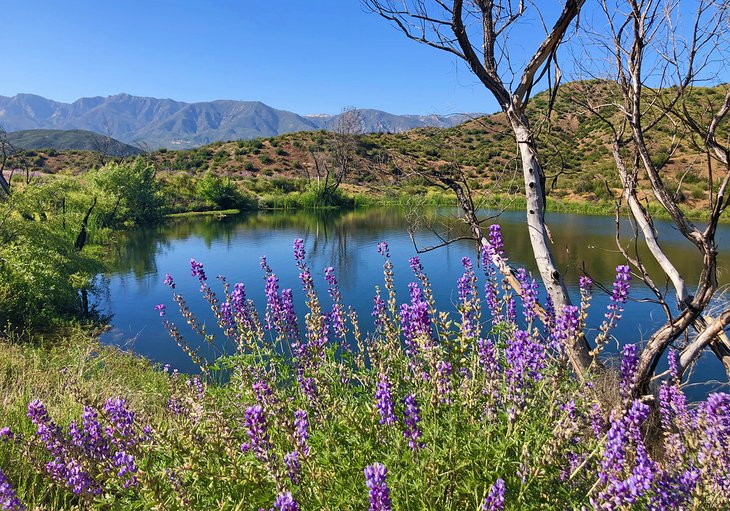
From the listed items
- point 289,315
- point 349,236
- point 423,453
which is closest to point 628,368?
point 423,453

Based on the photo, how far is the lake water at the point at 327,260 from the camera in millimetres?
11047

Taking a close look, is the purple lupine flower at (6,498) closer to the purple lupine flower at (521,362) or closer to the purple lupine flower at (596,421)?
the purple lupine flower at (521,362)

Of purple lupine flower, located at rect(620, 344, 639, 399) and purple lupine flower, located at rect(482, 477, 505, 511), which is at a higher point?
purple lupine flower, located at rect(620, 344, 639, 399)

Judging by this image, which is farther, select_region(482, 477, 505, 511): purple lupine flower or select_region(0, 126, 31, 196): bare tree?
select_region(0, 126, 31, 196): bare tree

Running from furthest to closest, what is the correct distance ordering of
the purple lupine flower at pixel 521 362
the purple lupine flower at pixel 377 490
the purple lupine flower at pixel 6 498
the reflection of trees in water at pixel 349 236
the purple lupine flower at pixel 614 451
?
the reflection of trees in water at pixel 349 236 < the purple lupine flower at pixel 521 362 < the purple lupine flower at pixel 6 498 < the purple lupine flower at pixel 614 451 < the purple lupine flower at pixel 377 490

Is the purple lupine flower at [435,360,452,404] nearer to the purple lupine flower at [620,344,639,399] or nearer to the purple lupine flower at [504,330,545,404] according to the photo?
the purple lupine flower at [504,330,545,404]

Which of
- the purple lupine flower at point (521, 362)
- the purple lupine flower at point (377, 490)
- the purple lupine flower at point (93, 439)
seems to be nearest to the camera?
the purple lupine flower at point (377, 490)

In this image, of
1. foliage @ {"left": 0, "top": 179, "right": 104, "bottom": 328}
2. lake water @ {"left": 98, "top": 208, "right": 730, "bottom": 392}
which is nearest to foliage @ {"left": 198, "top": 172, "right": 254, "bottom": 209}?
lake water @ {"left": 98, "top": 208, "right": 730, "bottom": 392}

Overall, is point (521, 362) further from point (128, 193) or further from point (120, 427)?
point (128, 193)

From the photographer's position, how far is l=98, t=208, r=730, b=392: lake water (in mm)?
11047

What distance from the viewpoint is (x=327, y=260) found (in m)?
19.2

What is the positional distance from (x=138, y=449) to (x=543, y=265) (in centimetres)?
347

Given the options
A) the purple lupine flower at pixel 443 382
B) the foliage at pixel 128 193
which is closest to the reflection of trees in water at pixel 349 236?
the foliage at pixel 128 193

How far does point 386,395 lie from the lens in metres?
1.85
